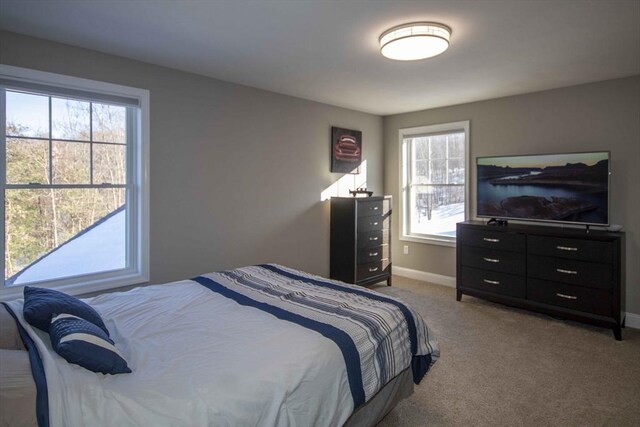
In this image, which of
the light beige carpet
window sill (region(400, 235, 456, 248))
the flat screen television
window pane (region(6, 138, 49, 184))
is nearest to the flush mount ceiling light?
the flat screen television

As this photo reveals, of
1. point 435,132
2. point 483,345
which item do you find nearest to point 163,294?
point 483,345

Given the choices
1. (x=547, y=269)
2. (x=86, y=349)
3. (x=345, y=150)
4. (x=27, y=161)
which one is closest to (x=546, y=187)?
(x=547, y=269)

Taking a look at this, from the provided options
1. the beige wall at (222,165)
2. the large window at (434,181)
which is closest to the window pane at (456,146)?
the large window at (434,181)

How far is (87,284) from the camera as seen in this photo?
2932mm

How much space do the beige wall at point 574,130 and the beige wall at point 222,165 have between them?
169 centimetres

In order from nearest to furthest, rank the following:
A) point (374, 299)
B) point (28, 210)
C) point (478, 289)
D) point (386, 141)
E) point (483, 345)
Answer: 1. point (374, 299)
2. point (28, 210)
3. point (483, 345)
4. point (478, 289)
5. point (386, 141)

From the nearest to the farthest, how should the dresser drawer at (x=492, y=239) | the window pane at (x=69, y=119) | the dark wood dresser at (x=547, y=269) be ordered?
1. the window pane at (x=69, y=119)
2. the dark wood dresser at (x=547, y=269)
3. the dresser drawer at (x=492, y=239)

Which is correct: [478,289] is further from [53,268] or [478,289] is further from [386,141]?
[53,268]

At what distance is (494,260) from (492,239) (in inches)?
9.0

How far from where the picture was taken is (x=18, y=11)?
7.39 feet

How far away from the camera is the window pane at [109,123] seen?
9.88 ft

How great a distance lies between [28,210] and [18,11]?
4.42 ft

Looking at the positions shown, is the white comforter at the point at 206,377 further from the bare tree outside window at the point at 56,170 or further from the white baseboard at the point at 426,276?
the white baseboard at the point at 426,276

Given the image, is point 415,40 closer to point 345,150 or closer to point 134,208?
point 345,150
